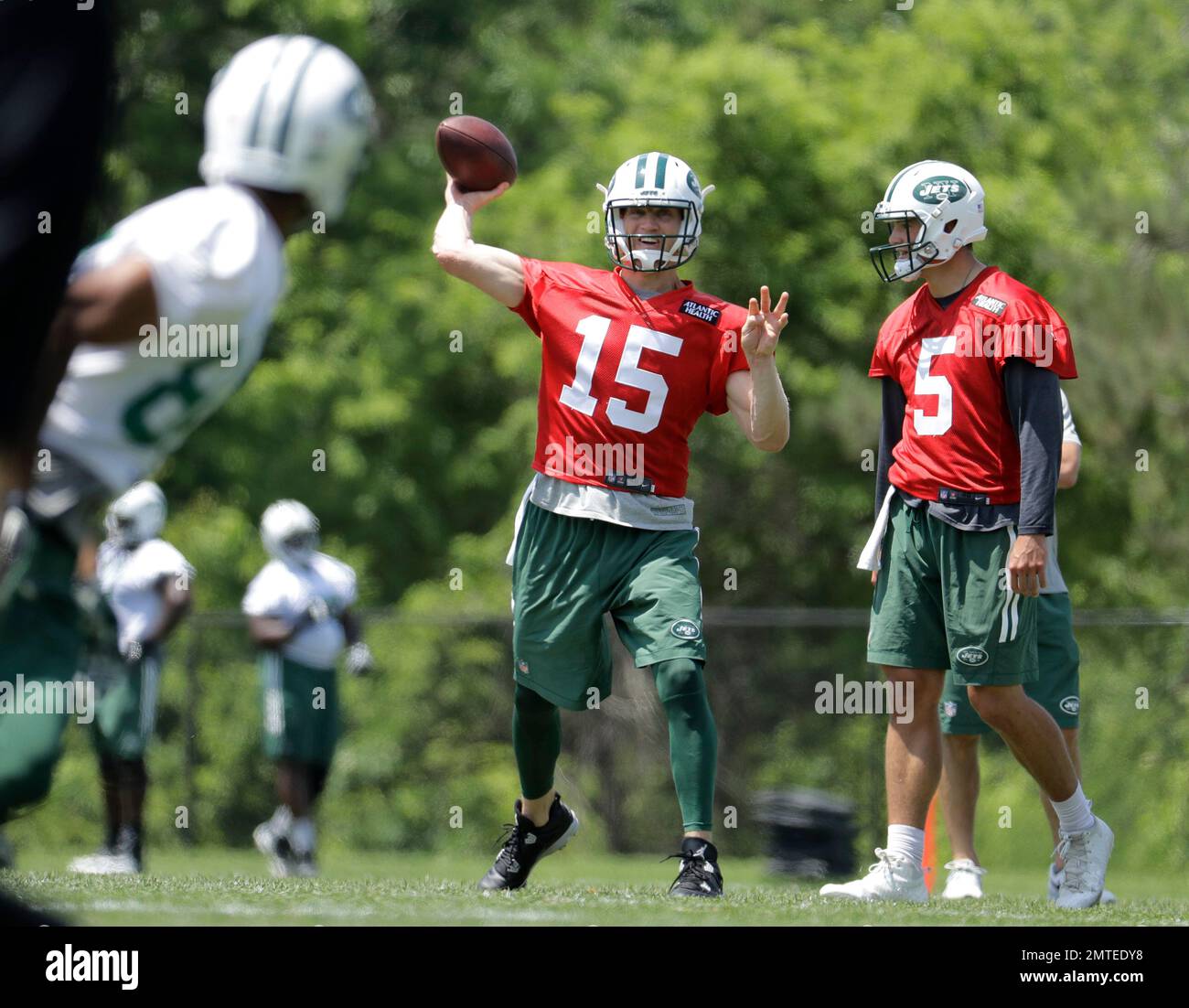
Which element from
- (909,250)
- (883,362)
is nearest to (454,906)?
(883,362)

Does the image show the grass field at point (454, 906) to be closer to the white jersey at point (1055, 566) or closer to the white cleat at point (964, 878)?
the white cleat at point (964, 878)

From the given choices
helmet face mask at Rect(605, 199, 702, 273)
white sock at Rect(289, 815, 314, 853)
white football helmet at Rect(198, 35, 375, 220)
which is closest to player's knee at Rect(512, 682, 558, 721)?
helmet face mask at Rect(605, 199, 702, 273)

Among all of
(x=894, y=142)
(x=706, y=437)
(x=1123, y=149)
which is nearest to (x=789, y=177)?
(x=894, y=142)

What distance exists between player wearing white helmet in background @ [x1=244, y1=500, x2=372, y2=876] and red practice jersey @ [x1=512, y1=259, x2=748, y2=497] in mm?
5600

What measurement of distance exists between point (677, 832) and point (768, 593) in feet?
12.7

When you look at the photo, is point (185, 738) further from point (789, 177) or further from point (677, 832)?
point (789, 177)

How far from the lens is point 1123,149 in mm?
20219

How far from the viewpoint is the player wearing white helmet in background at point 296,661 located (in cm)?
1179

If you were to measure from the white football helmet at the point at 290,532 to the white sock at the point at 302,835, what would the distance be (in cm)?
164

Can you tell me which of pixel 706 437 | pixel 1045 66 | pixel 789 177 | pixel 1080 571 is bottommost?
pixel 1080 571

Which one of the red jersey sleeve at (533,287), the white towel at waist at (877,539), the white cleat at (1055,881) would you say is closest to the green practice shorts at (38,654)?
the red jersey sleeve at (533,287)

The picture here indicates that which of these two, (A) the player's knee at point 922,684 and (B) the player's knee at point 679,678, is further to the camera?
(A) the player's knee at point 922,684

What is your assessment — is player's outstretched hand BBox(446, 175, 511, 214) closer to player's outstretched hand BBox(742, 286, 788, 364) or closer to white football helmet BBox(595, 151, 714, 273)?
white football helmet BBox(595, 151, 714, 273)
